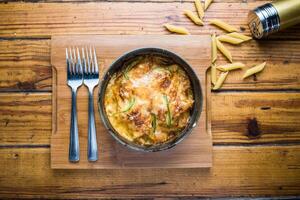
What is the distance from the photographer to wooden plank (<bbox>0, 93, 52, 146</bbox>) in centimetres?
190

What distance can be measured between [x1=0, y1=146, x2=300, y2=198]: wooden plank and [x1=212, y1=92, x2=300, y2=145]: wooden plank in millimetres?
61

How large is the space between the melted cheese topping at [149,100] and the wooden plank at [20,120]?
16.0 inches

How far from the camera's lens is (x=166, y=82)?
1.69 metres

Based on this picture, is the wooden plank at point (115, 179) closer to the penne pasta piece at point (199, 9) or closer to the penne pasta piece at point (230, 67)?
the penne pasta piece at point (230, 67)

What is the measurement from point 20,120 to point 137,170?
0.58 metres


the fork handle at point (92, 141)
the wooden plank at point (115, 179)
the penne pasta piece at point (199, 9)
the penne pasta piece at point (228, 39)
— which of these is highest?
the penne pasta piece at point (199, 9)

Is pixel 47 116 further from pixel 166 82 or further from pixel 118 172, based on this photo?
pixel 166 82

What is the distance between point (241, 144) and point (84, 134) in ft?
2.34

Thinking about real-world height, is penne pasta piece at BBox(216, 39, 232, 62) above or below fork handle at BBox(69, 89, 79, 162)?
above

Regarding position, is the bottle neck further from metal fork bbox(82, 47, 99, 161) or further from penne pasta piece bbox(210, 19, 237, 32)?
metal fork bbox(82, 47, 99, 161)

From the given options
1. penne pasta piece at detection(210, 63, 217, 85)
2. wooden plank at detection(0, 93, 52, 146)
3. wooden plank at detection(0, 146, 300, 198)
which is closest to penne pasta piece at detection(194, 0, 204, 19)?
penne pasta piece at detection(210, 63, 217, 85)

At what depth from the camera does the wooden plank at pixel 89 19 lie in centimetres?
191

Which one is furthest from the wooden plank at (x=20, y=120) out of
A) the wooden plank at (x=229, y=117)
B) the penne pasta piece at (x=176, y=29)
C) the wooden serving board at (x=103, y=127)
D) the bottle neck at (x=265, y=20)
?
the bottle neck at (x=265, y=20)

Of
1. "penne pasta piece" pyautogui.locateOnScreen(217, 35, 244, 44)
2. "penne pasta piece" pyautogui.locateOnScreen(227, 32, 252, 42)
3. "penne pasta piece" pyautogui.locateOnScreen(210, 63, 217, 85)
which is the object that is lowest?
"penne pasta piece" pyautogui.locateOnScreen(210, 63, 217, 85)
